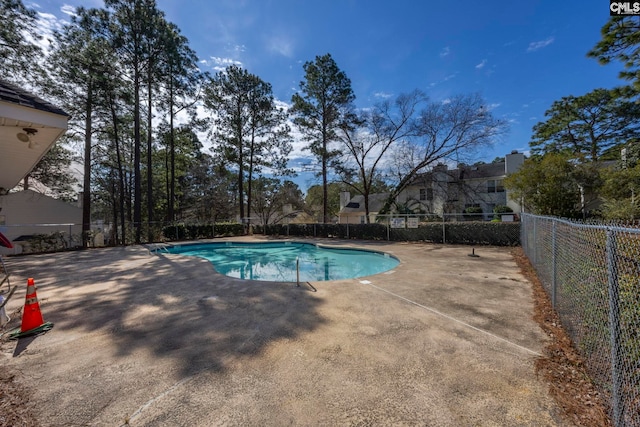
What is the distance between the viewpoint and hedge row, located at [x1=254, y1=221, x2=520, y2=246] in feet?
34.9

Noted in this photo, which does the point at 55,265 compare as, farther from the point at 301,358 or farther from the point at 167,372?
the point at 301,358

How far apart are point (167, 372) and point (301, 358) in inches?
50.5

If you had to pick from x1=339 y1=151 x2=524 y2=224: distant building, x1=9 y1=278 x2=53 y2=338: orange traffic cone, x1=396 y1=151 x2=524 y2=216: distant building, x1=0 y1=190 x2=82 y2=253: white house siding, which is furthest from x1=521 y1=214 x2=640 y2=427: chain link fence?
x1=0 y1=190 x2=82 y2=253: white house siding

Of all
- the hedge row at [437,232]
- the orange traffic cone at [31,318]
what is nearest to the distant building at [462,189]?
the hedge row at [437,232]

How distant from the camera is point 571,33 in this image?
9.17 metres

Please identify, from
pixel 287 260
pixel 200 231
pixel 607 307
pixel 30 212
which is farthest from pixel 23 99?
pixel 30 212

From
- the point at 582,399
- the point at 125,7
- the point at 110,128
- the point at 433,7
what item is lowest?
the point at 582,399

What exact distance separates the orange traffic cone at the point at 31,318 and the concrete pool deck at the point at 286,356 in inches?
8.7

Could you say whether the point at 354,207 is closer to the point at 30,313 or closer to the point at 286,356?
the point at 286,356

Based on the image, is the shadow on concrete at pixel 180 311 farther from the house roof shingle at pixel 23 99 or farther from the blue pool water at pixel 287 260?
the house roof shingle at pixel 23 99

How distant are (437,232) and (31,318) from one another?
1312cm

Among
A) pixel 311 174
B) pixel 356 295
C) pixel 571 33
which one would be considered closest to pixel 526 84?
pixel 571 33

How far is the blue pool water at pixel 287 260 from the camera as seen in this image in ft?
26.8

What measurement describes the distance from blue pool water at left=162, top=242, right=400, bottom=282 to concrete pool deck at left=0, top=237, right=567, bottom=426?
2877 millimetres
